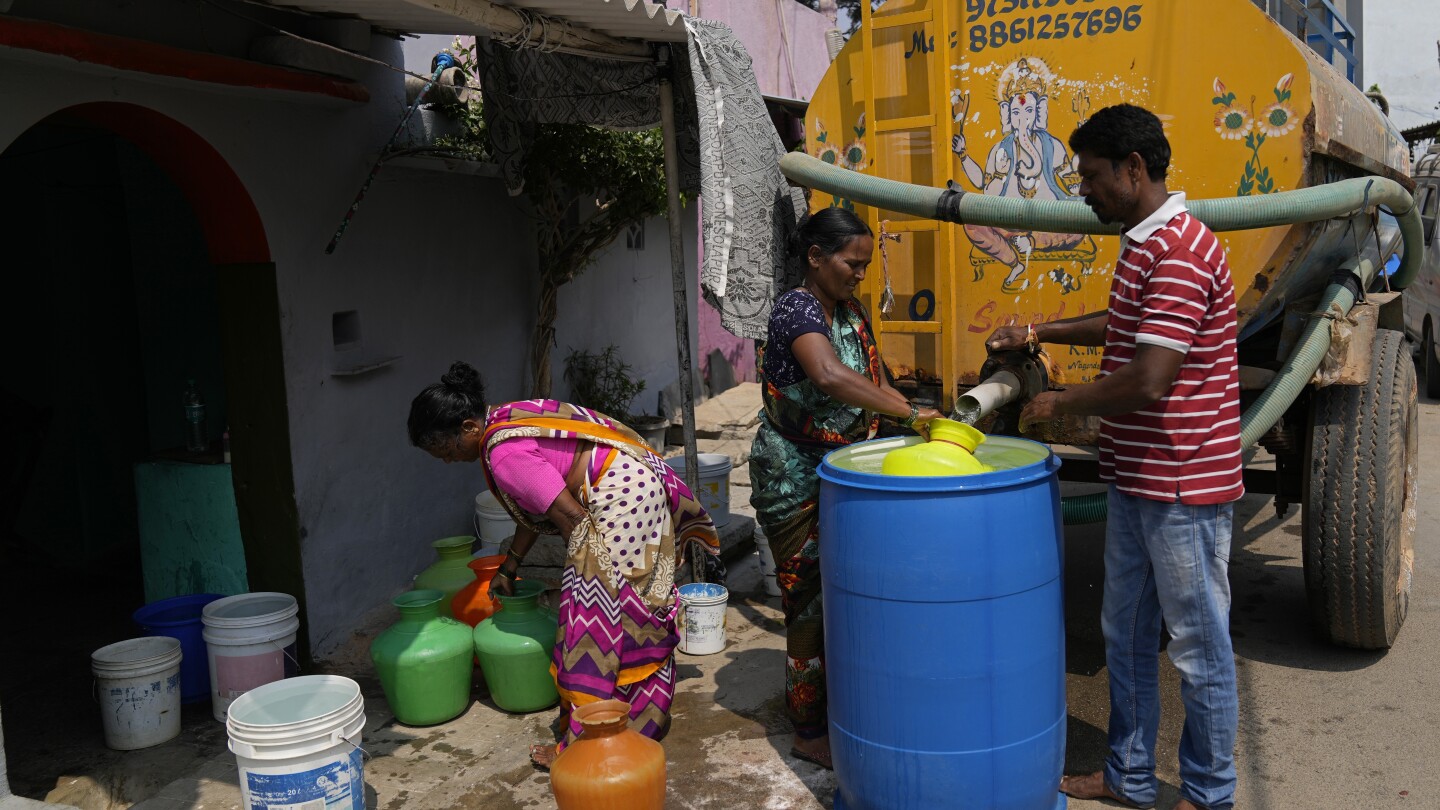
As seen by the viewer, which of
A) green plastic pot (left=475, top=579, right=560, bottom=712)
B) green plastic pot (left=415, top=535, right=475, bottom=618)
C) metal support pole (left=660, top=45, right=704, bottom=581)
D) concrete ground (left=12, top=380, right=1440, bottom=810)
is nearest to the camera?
concrete ground (left=12, top=380, right=1440, bottom=810)

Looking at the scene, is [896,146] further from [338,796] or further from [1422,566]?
[1422,566]

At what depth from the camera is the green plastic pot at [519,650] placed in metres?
3.94

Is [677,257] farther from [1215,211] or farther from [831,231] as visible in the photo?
[1215,211]

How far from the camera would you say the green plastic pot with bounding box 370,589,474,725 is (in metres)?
3.88

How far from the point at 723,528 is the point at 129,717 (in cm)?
276

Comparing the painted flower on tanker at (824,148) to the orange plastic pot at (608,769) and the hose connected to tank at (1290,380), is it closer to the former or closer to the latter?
the hose connected to tank at (1290,380)

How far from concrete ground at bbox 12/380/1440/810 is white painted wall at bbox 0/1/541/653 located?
601 millimetres

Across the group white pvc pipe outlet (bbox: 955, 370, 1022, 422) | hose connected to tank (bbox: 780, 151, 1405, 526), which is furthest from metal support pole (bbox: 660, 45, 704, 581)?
white pvc pipe outlet (bbox: 955, 370, 1022, 422)

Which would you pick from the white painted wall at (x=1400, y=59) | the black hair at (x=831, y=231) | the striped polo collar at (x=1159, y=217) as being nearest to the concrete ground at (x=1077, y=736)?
the striped polo collar at (x=1159, y=217)

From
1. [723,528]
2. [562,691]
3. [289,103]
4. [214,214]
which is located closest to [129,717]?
[562,691]

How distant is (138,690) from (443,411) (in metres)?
1.55

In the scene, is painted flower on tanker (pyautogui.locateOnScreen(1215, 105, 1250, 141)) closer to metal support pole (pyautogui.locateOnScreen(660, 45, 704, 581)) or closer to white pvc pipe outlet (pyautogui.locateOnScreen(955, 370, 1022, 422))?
white pvc pipe outlet (pyautogui.locateOnScreen(955, 370, 1022, 422))

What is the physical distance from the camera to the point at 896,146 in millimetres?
4203

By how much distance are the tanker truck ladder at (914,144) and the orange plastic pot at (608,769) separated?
1.93m
